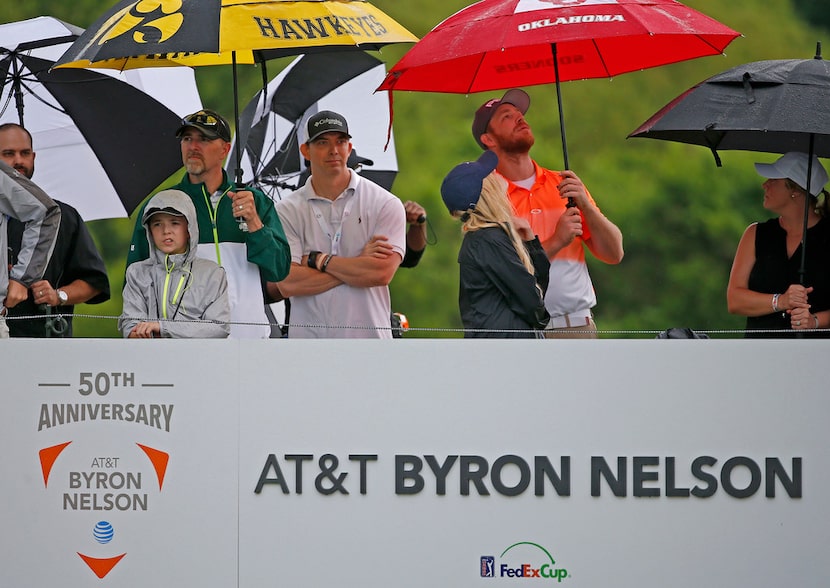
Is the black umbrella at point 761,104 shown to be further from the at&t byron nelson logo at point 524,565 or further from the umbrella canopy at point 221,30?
the at&t byron nelson logo at point 524,565

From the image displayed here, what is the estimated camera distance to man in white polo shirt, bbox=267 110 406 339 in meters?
5.35

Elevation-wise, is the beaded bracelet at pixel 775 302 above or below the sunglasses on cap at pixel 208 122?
below

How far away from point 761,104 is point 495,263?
3.67 ft

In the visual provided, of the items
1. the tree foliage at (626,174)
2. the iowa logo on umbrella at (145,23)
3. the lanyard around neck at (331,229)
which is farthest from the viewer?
the tree foliage at (626,174)

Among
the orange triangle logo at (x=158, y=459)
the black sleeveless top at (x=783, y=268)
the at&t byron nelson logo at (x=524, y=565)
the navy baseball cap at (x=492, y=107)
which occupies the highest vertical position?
the navy baseball cap at (x=492, y=107)

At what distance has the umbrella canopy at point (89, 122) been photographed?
6.10m

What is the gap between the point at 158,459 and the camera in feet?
14.2

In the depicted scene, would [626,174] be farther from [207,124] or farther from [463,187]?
[207,124]

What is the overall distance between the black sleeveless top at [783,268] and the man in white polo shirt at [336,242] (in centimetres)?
144

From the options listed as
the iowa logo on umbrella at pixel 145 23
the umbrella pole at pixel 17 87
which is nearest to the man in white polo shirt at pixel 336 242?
the iowa logo on umbrella at pixel 145 23

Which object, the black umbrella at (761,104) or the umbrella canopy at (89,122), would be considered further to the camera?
the umbrella canopy at (89,122)

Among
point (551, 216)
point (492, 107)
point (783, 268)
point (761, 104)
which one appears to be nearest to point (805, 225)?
point (783, 268)

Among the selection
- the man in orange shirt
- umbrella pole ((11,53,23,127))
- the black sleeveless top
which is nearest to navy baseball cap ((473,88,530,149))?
the man in orange shirt

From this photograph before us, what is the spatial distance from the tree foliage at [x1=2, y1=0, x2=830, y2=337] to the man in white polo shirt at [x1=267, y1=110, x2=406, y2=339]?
3.93m
